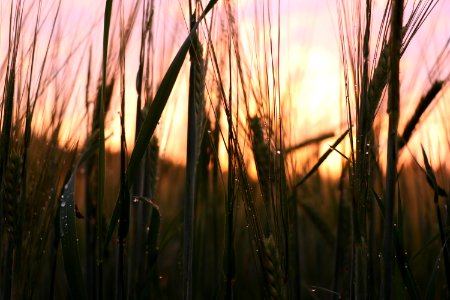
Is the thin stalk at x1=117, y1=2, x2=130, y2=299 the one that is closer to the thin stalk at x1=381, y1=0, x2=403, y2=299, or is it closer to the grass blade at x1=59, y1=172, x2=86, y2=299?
the grass blade at x1=59, y1=172, x2=86, y2=299

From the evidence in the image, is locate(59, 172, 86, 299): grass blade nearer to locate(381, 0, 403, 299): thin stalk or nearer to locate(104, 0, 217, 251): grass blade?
locate(104, 0, 217, 251): grass blade

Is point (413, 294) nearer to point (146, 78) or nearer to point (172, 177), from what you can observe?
point (146, 78)

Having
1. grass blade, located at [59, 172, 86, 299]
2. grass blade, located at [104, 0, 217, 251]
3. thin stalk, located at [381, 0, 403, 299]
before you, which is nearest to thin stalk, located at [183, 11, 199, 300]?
grass blade, located at [104, 0, 217, 251]

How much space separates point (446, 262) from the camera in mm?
1021

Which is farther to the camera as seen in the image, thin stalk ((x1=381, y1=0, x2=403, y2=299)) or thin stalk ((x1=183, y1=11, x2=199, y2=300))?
thin stalk ((x1=183, y1=11, x2=199, y2=300))

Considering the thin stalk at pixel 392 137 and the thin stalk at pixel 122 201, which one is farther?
the thin stalk at pixel 122 201

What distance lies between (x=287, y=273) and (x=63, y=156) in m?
0.51

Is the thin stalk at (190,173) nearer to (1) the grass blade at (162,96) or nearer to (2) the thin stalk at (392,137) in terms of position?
(1) the grass blade at (162,96)

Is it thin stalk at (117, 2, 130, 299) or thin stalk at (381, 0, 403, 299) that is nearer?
thin stalk at (381, 0, 403, 299)

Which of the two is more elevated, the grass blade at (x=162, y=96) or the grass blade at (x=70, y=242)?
the grass blade at (x=162, y=96)

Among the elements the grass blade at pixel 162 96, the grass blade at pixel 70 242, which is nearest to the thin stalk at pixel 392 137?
the grass blade at pixel 162 96

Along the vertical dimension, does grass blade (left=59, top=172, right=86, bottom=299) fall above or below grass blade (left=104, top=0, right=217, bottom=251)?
below

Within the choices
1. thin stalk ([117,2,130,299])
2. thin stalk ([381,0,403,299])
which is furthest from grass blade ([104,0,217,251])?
thin stalk ([381,0,403,299])

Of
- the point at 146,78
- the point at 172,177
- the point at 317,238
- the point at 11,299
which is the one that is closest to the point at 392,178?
the point at 146,78
